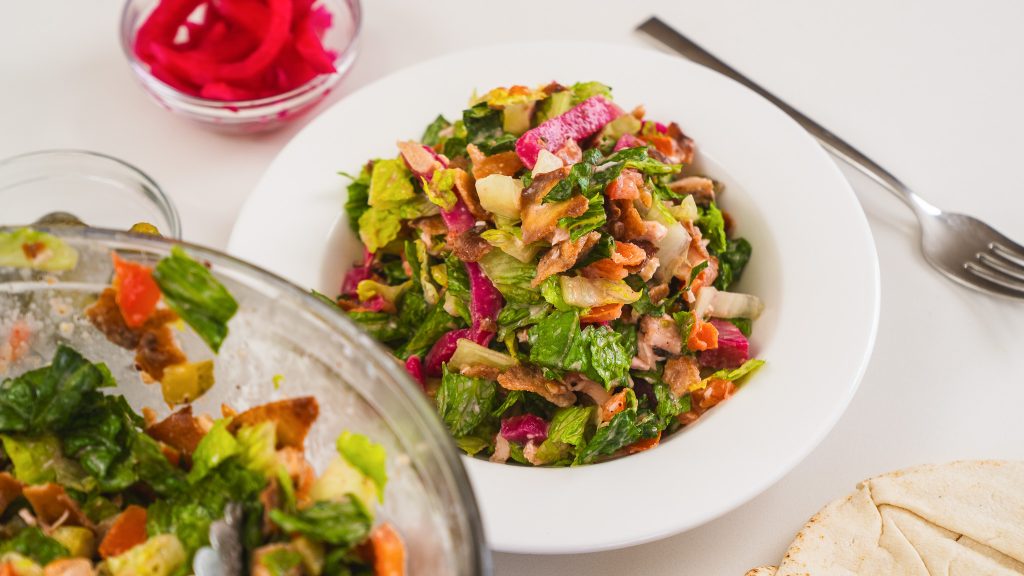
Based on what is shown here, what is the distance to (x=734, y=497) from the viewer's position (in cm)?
193

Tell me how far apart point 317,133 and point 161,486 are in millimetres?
1441

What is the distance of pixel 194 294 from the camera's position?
55.9 inches

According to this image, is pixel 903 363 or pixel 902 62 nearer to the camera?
pixel 903 363

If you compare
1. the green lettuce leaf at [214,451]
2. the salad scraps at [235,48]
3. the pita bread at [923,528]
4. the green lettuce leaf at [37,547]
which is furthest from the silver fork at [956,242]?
the green lettuce leaf at [37,547]

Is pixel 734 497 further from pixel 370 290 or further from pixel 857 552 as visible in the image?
pixel 370 290

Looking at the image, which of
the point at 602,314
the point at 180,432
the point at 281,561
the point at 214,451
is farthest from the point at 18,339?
the point at 602,314

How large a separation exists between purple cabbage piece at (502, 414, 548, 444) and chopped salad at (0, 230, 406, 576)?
2.65ft

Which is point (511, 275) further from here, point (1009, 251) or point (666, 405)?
point (1009, 251)

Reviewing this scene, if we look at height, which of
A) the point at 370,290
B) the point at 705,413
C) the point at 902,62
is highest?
the point at 902,62

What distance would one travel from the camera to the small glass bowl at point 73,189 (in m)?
2.88

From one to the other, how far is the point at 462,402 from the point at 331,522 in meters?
0.93

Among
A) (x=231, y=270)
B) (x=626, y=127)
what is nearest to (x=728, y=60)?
(x=626, y=127)

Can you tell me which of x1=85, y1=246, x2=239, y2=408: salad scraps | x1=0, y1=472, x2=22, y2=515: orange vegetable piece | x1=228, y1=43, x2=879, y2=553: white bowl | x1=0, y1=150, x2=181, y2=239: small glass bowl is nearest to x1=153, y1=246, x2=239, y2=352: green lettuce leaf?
x1=85, y1=246, x2=239, y2=408: salad scraps

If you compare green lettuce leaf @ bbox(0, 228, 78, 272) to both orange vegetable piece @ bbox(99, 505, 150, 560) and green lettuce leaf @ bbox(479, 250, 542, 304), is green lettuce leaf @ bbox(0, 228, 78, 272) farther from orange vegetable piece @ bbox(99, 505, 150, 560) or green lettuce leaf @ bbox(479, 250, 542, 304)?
green lettuce leaf @ bbox(479, 250, 542, 304)
